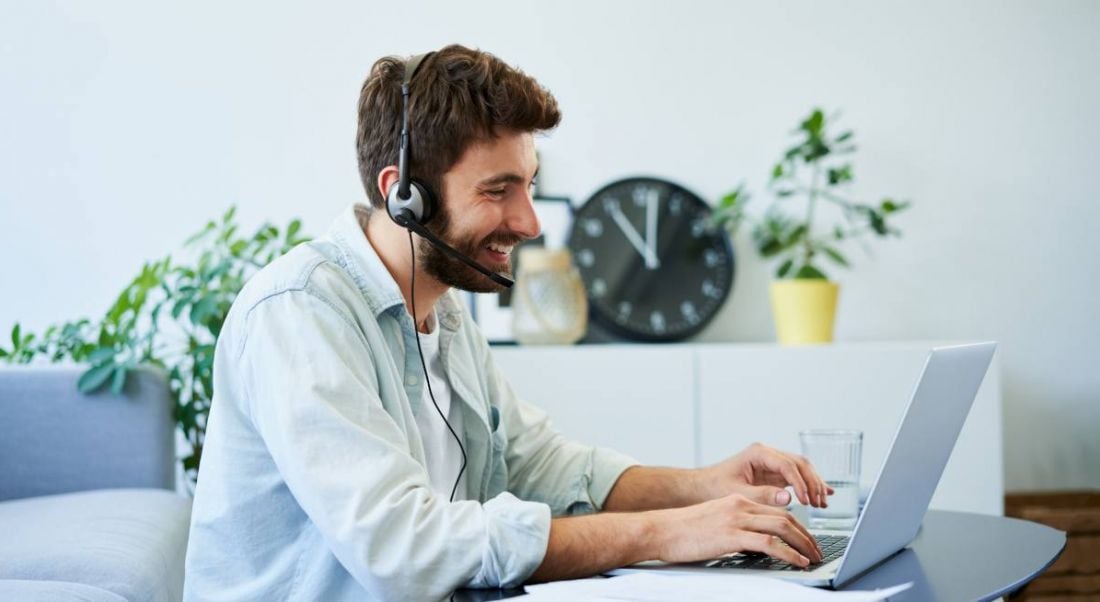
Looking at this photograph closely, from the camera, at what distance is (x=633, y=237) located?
3135mm

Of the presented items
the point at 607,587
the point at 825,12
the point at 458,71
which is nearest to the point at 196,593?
the point at 607,587

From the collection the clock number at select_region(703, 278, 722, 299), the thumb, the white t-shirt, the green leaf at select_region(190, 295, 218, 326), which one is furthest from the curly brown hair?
the clock number at select_region(703, 278, 722, 299)

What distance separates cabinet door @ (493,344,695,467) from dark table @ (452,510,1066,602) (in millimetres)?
1384

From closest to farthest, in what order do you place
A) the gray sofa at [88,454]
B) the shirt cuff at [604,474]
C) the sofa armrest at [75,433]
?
the shirt cuff at [604,474] → the gray sofa at [88,454] → the sofa armrest at [75,433]

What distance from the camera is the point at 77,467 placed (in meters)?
2.52

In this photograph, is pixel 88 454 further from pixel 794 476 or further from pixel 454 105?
pixel 794 476

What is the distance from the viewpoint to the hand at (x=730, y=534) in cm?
110

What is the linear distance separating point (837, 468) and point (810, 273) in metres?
1.65

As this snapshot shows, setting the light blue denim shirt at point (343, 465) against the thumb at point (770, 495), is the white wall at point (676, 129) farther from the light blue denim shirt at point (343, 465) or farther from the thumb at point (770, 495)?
the thumb at point (770, 495)

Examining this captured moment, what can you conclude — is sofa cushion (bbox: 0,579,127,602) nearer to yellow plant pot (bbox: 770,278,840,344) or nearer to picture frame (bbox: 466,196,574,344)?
picture frame (bbox: 466,196,574,344)

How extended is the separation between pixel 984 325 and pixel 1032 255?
25 centimetres

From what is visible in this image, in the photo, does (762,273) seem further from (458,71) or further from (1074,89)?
(458,71)

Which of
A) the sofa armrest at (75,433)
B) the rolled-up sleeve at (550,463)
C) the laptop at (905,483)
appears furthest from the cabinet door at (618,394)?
the laptop at (905,483)

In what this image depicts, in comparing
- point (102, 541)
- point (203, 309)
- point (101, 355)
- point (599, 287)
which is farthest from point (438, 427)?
point (599, 287)
